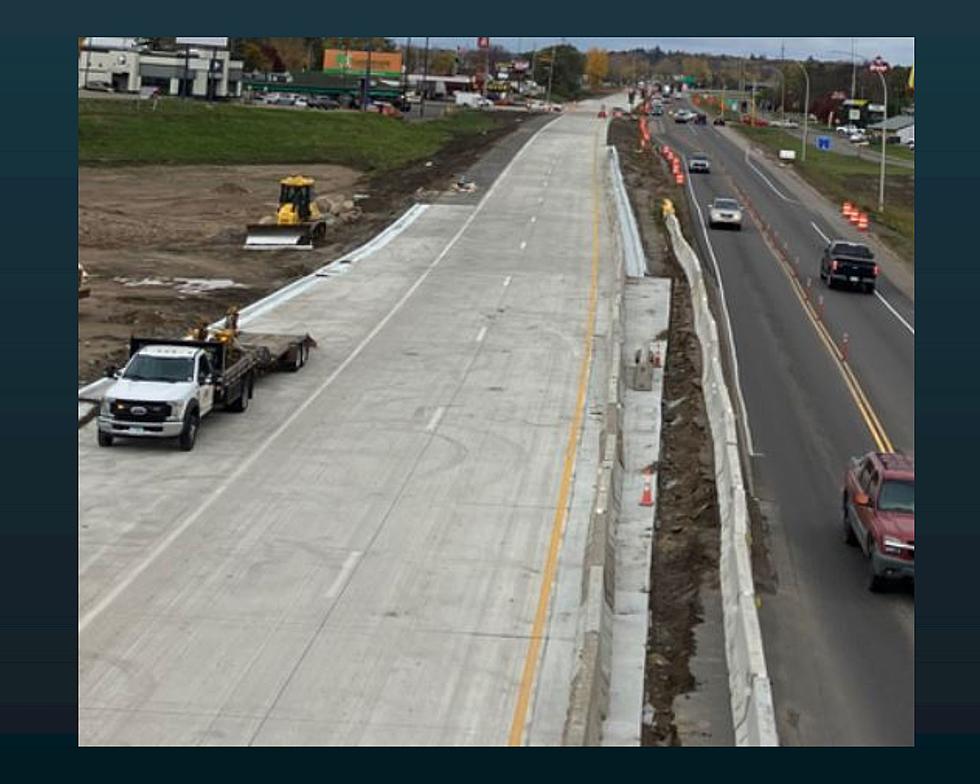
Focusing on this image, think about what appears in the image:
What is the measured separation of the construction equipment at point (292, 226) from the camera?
61.2 metres

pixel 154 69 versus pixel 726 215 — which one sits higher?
pixel 154 69

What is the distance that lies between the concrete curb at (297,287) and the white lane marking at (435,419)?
653cm

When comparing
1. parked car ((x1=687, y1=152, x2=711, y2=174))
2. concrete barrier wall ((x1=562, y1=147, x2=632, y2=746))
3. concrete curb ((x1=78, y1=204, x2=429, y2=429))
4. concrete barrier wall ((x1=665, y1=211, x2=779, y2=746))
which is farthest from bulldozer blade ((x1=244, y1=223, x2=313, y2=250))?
parked car ((x1=687, y1=152, x2=711, y2=174))


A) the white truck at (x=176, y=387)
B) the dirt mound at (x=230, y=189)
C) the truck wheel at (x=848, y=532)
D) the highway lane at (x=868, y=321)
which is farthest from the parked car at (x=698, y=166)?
the truck wheel at (x=848, y=532)

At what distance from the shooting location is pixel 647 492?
26969 millimetres

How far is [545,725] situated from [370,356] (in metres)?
21.7

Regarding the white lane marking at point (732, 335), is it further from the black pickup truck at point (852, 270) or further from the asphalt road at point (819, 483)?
the black pickup truck at point (852, 270)

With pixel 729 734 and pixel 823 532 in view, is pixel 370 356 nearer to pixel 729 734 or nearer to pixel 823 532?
pixel 823 532

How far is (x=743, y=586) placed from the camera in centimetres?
1961

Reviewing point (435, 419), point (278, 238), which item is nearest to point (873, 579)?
point (435, 419)

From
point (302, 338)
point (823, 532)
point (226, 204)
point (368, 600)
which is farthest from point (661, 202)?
point (368, 600)

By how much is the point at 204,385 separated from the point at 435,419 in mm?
4737

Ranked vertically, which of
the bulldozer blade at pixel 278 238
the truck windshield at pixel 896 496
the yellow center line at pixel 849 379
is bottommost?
the yellow center line at pixel 849 379

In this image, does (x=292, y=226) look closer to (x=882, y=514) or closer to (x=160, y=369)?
(x=160, y=369)
